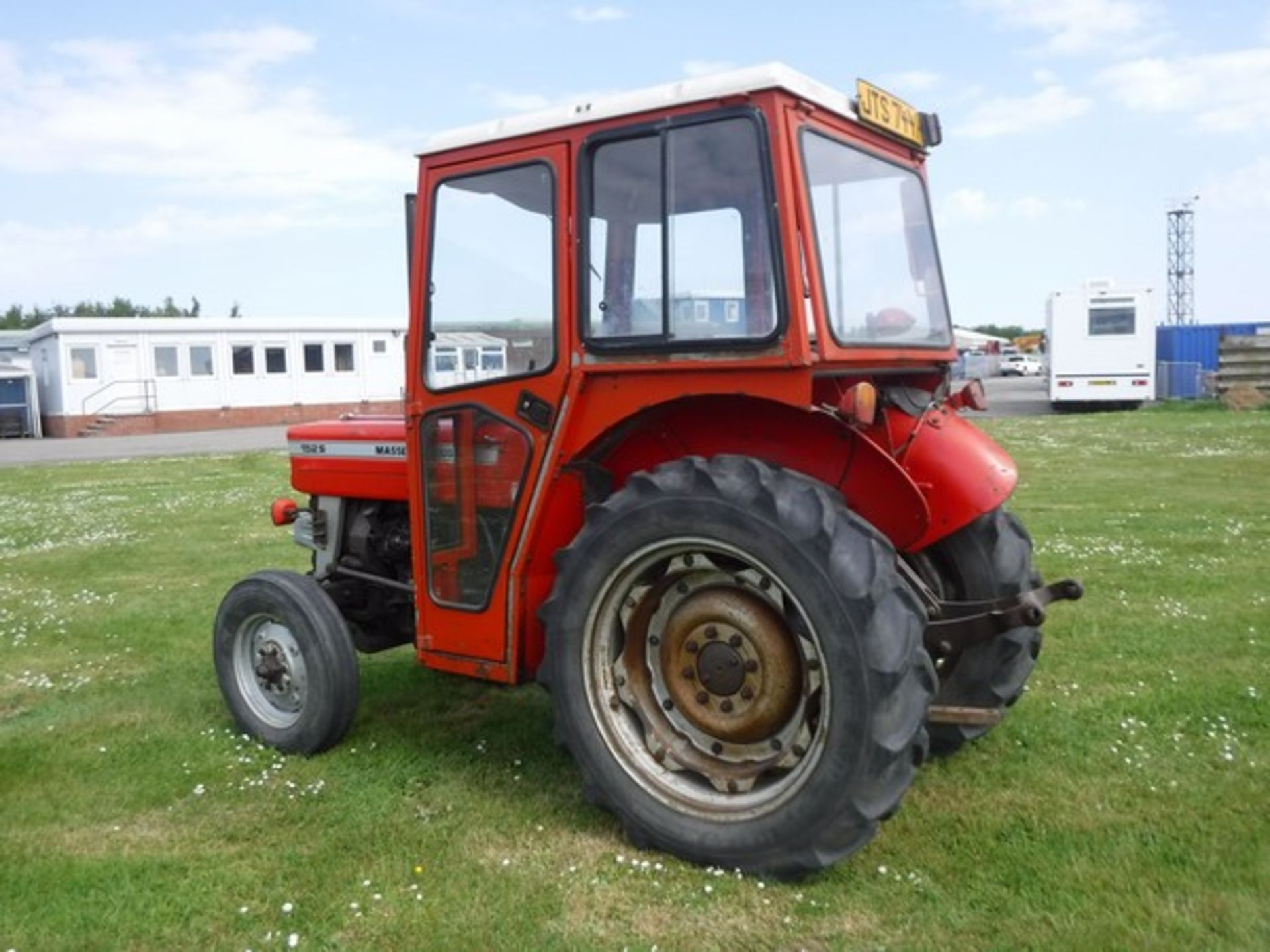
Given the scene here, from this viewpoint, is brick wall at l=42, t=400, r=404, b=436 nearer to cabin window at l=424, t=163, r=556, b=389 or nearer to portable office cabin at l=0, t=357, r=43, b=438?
portable office cabin at l=0, t=357, r=43, b=438

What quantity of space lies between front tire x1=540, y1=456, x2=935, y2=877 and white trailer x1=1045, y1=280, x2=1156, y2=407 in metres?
26.1

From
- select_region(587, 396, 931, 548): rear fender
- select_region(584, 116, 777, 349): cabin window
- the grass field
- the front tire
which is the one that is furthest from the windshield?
the grass field

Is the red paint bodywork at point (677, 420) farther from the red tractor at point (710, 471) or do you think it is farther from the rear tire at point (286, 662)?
the rear tire at point (286, 662)

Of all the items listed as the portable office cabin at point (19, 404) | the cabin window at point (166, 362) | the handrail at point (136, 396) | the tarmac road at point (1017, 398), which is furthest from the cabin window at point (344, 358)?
the tarmac road at point (1017, 398)

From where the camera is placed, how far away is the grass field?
10.7 feet

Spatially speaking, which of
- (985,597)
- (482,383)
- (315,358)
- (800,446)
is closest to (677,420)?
(800,446)

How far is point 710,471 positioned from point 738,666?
25.7 inches

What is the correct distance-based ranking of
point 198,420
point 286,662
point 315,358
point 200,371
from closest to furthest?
point 286,662 → point 198,420 → point 200,371 → point 315,358

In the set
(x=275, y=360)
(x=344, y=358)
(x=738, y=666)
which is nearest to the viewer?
(x=738, y=666)

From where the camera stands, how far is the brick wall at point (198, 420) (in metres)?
32.9

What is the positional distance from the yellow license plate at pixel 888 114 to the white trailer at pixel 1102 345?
25.0 metres

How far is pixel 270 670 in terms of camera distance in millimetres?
4840

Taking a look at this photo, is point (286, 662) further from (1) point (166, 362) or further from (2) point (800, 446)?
(1) point (166, 362)

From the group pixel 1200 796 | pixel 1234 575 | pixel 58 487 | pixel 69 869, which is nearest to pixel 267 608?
pixel 69 869
